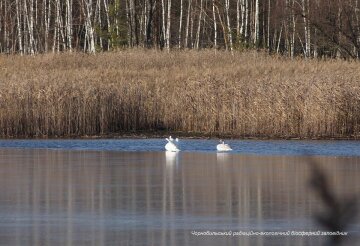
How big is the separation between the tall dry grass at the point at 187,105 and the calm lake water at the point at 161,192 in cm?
171

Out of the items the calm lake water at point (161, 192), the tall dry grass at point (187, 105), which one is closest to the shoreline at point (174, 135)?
the tall dry grass at point (187, 105)

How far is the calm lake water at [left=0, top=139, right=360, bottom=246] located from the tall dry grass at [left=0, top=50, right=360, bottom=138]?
5.61 feet

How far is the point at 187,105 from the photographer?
68.6ft

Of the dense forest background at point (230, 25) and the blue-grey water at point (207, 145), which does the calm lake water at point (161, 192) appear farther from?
the dense forest background at point (230, 25)

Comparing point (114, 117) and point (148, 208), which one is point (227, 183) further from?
point (114, 117)

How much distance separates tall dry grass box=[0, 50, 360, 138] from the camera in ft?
64.6

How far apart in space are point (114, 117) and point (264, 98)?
357 centimetres

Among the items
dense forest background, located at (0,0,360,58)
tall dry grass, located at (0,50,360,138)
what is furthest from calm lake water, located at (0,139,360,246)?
dense forest background, located at (0,0,360,58)

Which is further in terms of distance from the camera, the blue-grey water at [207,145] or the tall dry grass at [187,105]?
the tall dry grass at [187,105]

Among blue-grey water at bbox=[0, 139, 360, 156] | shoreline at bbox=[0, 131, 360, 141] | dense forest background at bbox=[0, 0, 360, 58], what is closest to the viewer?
blue-grey water at bbox=[0, 139, 360, 156]

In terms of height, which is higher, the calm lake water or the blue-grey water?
the blue-grey water

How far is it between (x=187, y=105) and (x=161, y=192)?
9.96m

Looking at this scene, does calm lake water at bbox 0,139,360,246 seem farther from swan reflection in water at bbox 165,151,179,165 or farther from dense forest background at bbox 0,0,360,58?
dense forest background at bbox 0,0,360,58

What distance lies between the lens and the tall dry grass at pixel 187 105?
64.6ft
